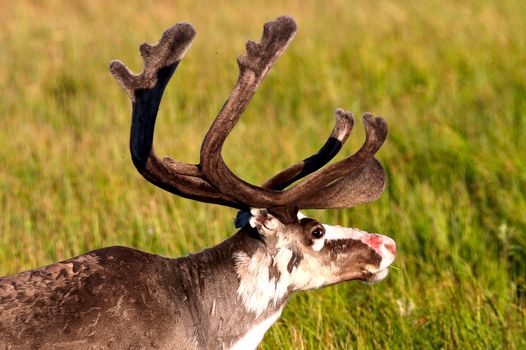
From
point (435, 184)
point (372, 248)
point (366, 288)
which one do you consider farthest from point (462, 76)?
point (372, 248)

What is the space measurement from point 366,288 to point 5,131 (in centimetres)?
399

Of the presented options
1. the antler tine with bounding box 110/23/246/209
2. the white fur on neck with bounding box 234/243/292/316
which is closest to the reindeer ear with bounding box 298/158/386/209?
the white fur on neck with bounding box 234/243/292/316

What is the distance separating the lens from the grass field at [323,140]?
16.8 feet

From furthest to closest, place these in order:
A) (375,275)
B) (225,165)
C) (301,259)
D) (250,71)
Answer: (375,275)
(301,259)
(225,165)
(250,71)

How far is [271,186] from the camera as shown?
13.1 ft

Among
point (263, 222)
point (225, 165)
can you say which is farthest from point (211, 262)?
point (225, 165)

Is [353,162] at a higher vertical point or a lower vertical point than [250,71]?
lower

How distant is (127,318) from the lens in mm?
3432

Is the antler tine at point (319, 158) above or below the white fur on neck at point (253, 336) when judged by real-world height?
above

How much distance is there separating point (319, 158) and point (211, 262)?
2.03ft

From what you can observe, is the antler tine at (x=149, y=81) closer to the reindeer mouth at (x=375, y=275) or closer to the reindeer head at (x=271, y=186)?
the reindeer head at (x=271, y=186)

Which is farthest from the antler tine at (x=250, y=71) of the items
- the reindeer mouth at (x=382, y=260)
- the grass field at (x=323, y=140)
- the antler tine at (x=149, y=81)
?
the grass field at (x=323, y=140)

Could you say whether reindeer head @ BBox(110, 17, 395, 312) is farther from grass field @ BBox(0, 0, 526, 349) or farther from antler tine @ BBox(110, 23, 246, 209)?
grass field @ BBox(0, 0, 526, 349)

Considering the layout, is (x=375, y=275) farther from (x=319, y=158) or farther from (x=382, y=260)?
(x=319, y=158)
